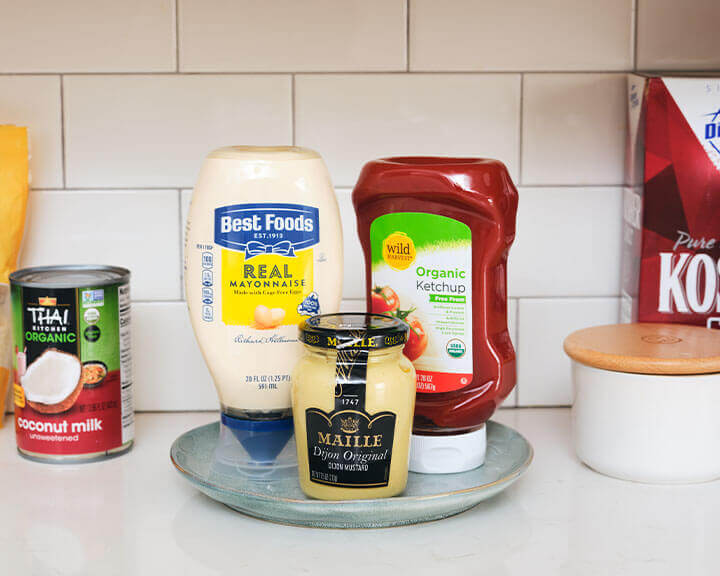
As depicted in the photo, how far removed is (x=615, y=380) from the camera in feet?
2.66

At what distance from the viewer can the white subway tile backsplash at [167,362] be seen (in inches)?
41.6

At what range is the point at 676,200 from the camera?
940mm

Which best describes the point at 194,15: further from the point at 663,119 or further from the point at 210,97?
the point at 663,119

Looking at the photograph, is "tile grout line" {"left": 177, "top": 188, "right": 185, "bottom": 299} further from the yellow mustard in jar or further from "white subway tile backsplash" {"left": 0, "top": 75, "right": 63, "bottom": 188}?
the yellow mustard in jar

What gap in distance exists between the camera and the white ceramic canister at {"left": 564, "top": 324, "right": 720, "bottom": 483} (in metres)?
0.79

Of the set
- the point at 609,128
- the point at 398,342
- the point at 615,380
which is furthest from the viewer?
the point at 609,128

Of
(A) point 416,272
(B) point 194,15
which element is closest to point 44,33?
(B) point 194,15

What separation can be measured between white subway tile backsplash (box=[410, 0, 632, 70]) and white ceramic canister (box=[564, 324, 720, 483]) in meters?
0.35

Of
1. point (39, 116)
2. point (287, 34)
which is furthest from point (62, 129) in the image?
point (287, 34)

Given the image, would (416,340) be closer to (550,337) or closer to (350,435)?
(350,435)

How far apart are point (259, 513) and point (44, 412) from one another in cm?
26

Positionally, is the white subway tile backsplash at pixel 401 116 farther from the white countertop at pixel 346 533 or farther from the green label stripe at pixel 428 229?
the white countertop at pixel 346 533

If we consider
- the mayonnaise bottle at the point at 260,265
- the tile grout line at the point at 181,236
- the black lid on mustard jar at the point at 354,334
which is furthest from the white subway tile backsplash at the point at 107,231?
the black lid on mustard jar at the point at 354,334

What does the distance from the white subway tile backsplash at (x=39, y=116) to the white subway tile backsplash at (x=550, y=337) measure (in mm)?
566
